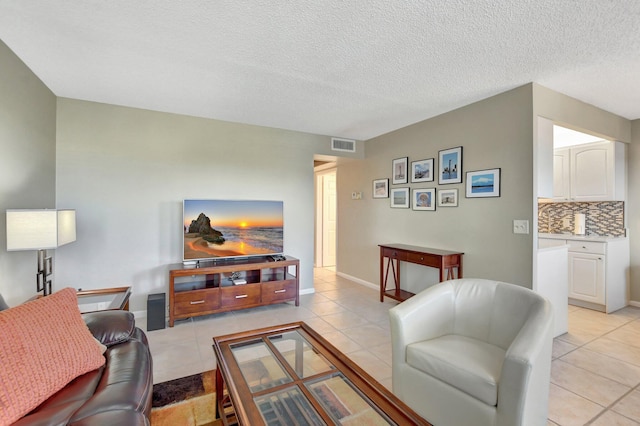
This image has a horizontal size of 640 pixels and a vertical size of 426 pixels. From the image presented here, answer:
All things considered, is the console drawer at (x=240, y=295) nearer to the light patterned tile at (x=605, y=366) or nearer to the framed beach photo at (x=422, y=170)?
the framed beach photo at (x=422, y=170)

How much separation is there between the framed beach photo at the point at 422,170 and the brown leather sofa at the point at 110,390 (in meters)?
3.49

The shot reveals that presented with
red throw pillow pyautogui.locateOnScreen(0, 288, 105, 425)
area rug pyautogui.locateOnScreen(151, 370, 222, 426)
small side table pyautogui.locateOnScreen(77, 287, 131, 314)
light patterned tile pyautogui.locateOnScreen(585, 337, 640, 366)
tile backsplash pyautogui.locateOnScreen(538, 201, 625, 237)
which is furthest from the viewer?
tile backsplash pyautogui.locateOnScreen(538, 201, 625, 237)

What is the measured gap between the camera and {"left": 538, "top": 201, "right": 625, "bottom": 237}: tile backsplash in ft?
13.1

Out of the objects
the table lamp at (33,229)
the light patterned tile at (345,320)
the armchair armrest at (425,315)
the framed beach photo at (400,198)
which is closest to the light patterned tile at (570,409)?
the armchair armrest at (425,315)

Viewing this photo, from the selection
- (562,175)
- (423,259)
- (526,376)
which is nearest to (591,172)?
(562,175)

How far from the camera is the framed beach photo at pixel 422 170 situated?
383 cm

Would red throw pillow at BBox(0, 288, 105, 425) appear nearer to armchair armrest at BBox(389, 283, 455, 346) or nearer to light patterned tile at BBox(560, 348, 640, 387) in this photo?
armchair armrest at BBox(389, 283, 455, 346)

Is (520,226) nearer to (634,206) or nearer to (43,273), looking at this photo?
(634,206)

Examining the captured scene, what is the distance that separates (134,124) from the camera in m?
3.46

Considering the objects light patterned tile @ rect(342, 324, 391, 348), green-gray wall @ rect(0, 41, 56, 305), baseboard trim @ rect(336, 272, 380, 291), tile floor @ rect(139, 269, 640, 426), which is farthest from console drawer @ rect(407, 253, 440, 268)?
green-gray wall @ rect(0, 41, 56, 305)

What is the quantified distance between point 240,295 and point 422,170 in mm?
2840

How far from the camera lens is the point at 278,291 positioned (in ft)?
12.5

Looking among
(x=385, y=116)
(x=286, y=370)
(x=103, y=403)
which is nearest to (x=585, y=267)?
(x=385, y=116)

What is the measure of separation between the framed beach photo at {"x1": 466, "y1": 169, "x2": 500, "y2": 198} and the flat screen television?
2.38 m
